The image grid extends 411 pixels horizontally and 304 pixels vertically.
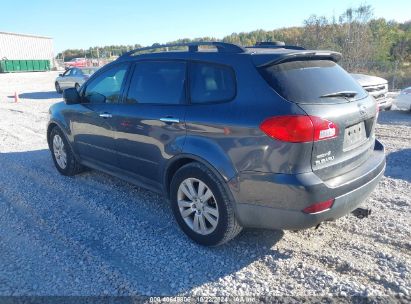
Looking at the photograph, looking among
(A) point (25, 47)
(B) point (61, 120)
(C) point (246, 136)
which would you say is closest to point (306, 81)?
(C) point (246, 136)

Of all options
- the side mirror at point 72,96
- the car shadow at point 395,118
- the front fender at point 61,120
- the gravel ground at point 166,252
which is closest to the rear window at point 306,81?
the gravel ground at point 166,252

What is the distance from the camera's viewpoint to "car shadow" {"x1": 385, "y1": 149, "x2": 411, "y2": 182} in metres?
5.01

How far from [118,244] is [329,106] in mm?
2350

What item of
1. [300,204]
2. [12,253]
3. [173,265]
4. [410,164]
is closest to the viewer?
[300,204]

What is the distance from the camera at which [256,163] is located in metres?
2.77

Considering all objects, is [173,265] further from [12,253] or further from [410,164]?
[410,164]

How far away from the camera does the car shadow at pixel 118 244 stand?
2918 millimetres

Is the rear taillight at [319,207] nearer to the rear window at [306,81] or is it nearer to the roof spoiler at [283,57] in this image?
the rear window at [306,81]

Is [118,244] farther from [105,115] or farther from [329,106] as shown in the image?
[329,106]

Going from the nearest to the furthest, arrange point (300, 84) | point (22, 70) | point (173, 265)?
point (300, 84)
point (173, 265)
point (22, 70)

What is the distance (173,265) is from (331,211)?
1.43 metres

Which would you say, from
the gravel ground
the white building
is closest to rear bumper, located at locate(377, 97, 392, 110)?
the gravel ground

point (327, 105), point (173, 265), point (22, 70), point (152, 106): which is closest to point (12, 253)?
point (173, 265)

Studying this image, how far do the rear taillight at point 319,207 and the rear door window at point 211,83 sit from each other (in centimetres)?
110
